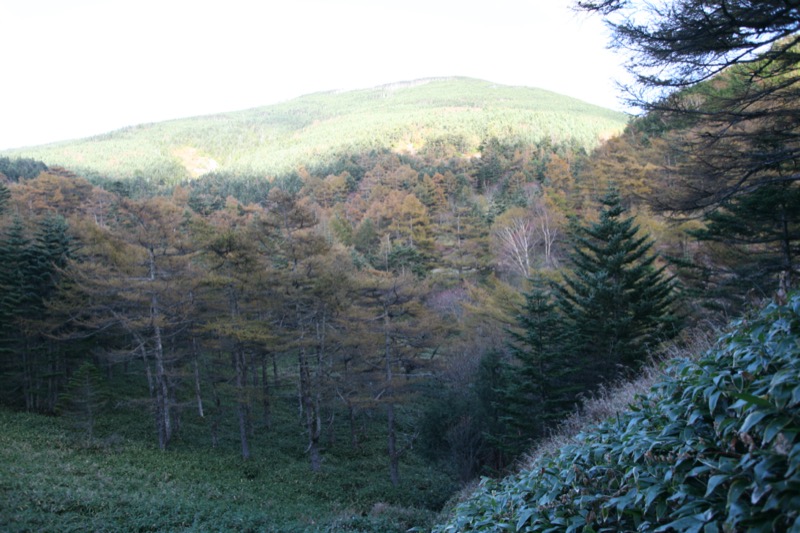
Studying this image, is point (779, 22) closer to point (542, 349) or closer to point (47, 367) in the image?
point (542, 349)

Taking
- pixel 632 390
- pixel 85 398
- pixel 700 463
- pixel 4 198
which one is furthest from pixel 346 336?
pixel 4 198

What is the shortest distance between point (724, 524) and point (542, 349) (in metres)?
14.6

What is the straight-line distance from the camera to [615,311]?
55.0ft

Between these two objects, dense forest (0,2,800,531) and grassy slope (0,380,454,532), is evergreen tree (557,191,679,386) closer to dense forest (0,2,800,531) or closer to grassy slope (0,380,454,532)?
dense forest (0,2,800,531)

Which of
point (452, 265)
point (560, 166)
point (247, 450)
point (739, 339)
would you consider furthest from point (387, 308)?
point (560, 166)

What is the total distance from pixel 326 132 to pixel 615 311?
122288mm

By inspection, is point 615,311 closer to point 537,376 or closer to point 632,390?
point 537,376

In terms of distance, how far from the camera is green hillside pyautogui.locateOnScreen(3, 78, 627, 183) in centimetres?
9369

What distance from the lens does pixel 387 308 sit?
20.2 meters

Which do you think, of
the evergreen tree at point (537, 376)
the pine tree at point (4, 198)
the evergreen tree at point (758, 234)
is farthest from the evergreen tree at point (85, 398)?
the evergreen tree at point (758, 234)

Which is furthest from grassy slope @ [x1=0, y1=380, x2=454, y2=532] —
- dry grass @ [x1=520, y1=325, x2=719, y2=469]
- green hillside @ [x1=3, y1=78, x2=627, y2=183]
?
green hillside @ [x1=3, y1=78, x2=627, y2=183]

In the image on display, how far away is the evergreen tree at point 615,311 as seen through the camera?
16.1 meters

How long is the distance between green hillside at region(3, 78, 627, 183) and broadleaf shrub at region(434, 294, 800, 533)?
7759cm

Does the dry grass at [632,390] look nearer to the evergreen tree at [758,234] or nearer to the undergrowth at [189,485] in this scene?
the evergreen tree at [758,234]
